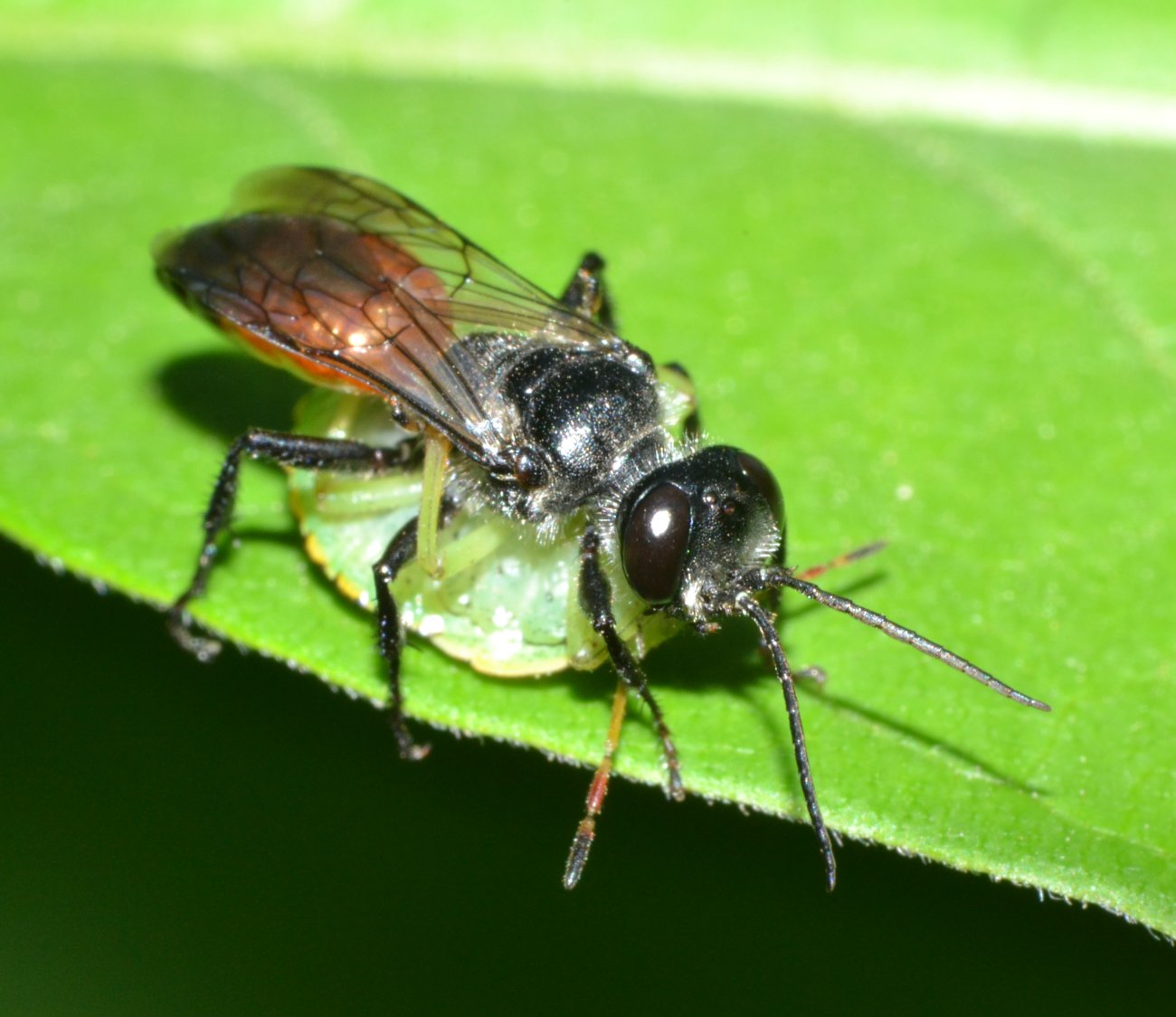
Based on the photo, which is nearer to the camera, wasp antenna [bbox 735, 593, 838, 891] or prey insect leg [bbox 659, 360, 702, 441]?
wasp antenna [bbox 735, 593, 838, 891]

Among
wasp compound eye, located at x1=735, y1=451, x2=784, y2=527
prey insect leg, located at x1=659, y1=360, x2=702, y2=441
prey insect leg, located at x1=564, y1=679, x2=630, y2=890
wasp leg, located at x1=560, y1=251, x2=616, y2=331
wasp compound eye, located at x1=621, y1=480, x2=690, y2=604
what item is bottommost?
prey insect leg, located at x1=564, y1=679, x2=630, y2=890

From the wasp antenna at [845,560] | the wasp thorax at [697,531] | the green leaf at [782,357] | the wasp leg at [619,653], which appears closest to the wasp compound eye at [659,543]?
the wasp thorax at [697,531]

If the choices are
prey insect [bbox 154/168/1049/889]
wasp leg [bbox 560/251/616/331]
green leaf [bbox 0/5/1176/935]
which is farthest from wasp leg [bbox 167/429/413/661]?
wasp leg [bbox 560/251/616/331]

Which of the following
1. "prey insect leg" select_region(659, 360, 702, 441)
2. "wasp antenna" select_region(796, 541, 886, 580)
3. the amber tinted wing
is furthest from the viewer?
"prey insect leg" select_region(659, 360, 702, 441)

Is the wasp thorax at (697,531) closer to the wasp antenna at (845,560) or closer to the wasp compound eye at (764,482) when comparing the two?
the wasp compound eye at (764,482)

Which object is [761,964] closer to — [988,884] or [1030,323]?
[988,884]

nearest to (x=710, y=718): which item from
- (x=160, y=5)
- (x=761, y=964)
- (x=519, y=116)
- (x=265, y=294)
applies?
(x=761, y=964)

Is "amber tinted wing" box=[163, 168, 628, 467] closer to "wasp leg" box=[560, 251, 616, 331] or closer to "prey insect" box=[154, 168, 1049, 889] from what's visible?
"prey insect" box=[154, 168, 1049, 889]
